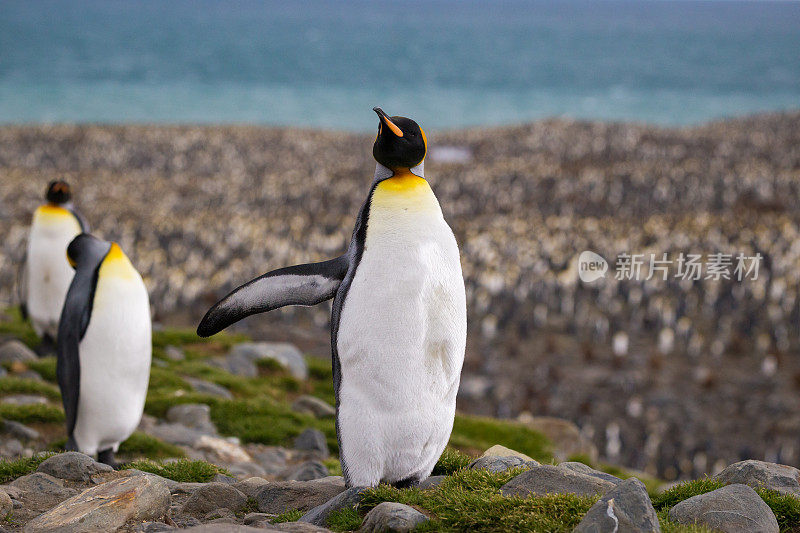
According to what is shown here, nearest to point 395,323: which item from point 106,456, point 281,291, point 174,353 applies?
point 281,291

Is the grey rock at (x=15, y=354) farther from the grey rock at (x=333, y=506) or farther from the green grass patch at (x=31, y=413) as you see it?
the grey rock at (x=333, y=506)

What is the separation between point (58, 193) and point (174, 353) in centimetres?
297

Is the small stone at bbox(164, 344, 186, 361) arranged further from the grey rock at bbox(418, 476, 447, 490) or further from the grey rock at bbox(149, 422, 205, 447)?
the grey rock at bbox(418, 476, 447, 490)

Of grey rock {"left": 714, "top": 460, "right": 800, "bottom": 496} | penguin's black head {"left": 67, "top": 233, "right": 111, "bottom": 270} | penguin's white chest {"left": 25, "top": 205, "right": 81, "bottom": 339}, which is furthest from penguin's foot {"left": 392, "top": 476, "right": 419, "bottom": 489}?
penguin's white chest {"left": 25, "top": 205, "right": 81, "bottom": 339}

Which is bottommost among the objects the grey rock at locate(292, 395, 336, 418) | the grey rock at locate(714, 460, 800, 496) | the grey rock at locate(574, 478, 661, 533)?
the grey rock at locate(292, 395, 336, 418)

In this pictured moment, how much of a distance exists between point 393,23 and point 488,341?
486 feet

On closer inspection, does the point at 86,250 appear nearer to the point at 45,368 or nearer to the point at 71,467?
the point at 71,467

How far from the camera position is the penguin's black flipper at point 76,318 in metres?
6.13

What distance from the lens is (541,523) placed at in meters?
3.15

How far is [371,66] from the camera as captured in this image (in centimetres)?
9575

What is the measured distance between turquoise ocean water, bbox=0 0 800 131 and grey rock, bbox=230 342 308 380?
2695 cm

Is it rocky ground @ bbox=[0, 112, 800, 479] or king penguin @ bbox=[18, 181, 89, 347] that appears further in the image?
rocky ground @ bbox=[0, 112, 800, 479]

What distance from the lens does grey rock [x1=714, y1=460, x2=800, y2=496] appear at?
391 cm

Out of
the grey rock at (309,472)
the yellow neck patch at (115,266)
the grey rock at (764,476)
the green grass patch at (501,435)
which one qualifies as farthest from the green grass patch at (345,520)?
the green grass patch at (501,435)
